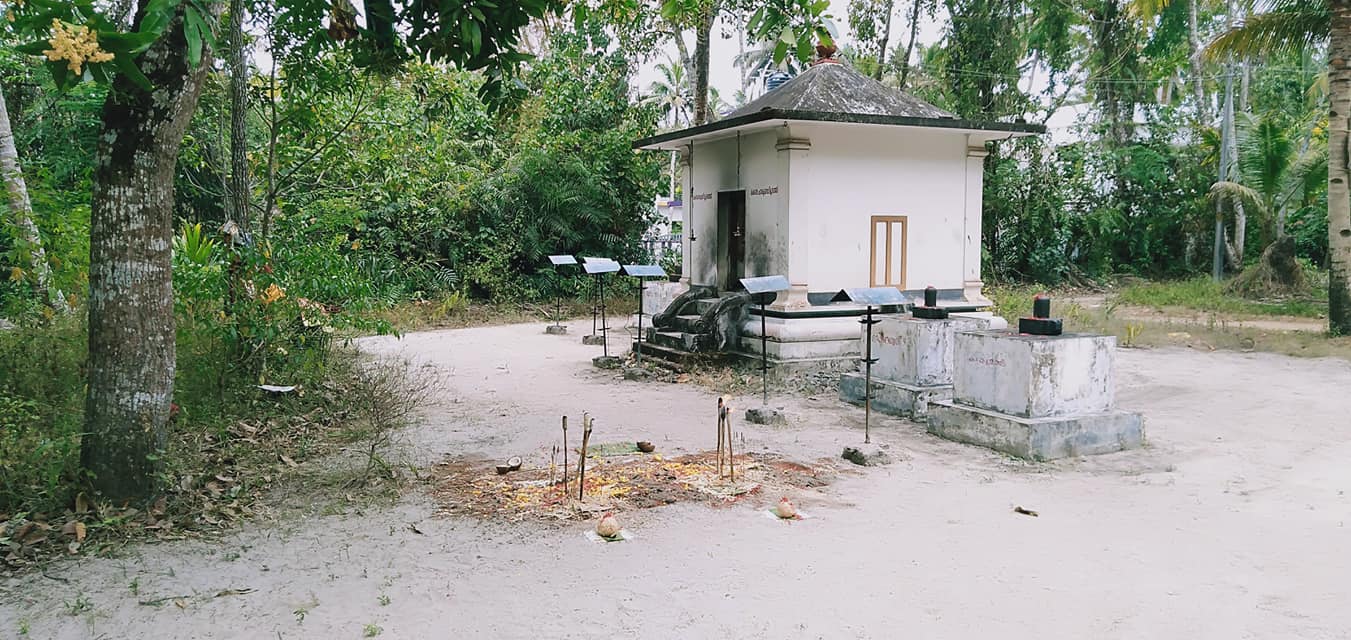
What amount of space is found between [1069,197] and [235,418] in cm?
2126

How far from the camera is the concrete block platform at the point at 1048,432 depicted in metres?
6.63

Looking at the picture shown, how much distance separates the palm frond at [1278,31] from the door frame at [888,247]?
6824 mm

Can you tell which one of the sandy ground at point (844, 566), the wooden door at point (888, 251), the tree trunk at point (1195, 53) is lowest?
the sandy ground at point (844, 566)

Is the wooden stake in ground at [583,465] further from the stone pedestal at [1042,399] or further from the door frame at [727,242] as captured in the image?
the door frame at [727,242]

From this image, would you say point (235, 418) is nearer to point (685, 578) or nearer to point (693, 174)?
point (685, 578)

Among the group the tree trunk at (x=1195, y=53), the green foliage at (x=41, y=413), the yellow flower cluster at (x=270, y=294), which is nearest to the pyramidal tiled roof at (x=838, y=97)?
the yellow flower cluster at (x=270, y=294)

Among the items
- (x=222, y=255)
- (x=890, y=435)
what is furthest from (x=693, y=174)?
(x=222, y=255)

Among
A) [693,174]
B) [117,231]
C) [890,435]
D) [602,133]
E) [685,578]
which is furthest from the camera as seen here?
[602,133]

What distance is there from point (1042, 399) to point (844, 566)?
3058mm

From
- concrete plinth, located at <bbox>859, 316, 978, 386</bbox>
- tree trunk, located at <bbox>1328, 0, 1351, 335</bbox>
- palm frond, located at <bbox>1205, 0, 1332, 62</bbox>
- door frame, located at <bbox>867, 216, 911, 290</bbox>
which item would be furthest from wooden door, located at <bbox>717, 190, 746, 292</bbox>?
palm frond, located at <bbox>1205, 0, 1332, 62</bbox>

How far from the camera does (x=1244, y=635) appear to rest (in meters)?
3.69

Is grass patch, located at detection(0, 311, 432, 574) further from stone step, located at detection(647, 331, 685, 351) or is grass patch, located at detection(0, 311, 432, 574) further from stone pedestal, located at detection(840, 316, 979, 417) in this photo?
stone pedestal, located at detection(840, 316, 979, 417)

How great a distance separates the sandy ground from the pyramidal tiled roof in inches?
220

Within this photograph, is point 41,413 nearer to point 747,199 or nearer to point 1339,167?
point 747,199
